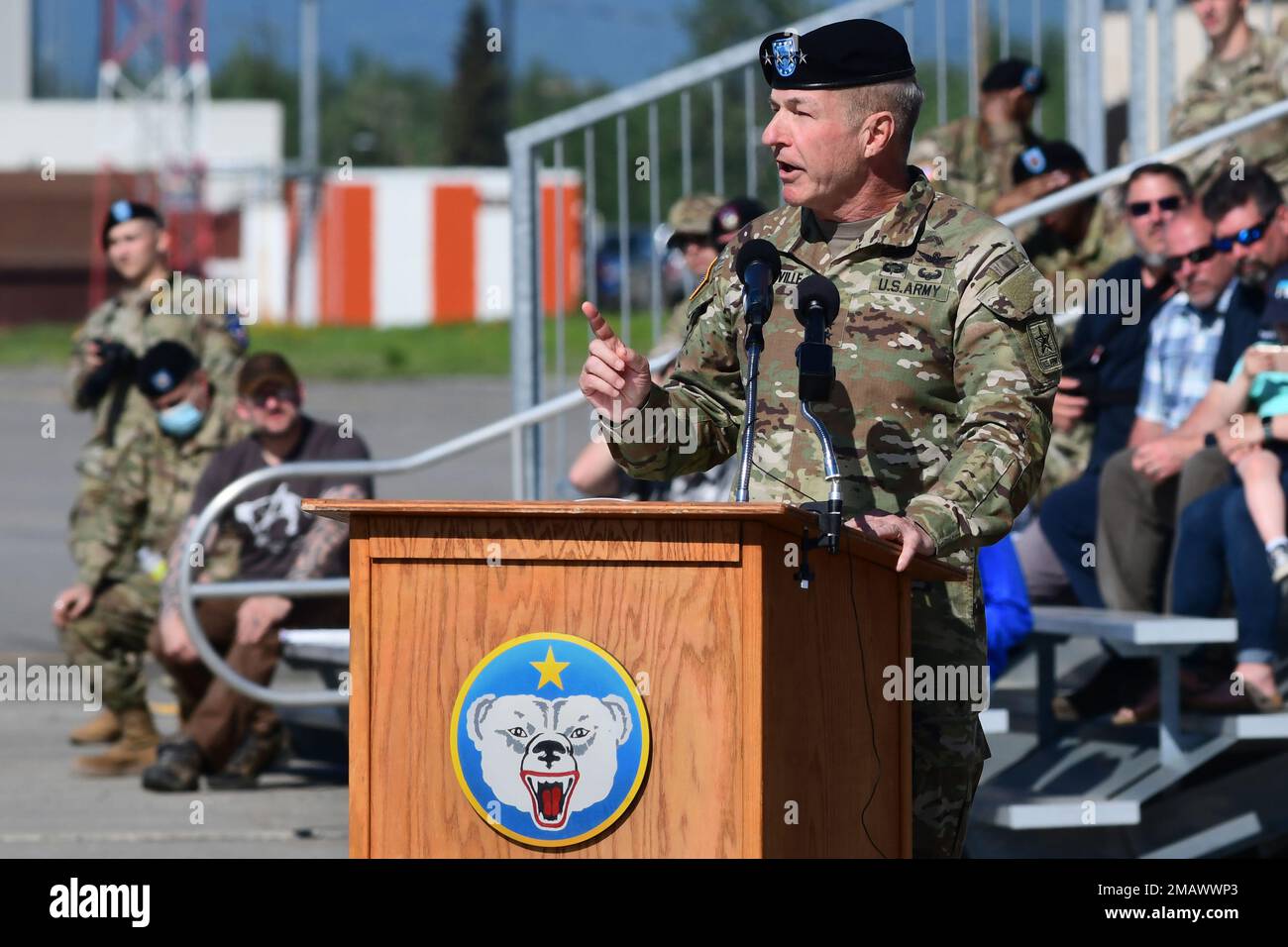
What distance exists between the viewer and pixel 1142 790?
5695 mm

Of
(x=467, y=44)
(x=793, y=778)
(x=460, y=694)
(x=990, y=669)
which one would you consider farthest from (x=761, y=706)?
(x=467, y=44)

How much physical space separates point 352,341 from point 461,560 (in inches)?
1369

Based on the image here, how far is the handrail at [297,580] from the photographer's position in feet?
22.2

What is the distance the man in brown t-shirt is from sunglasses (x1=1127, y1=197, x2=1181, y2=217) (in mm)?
2763

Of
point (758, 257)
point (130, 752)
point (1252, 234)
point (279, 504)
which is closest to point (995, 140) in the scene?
point (1252, 234)

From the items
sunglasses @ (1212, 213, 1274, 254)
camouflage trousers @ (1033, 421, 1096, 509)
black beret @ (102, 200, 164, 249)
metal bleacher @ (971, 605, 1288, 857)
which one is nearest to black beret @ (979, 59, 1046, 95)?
camouflage trousers @ (1033, 421, 1096, 509)

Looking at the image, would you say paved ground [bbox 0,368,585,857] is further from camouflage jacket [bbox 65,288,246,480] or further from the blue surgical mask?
the blue surgical mask

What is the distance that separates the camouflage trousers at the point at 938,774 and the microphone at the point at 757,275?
0.73m

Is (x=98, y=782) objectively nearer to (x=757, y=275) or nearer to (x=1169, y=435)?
(x=1169, y=435)

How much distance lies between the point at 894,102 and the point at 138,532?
214 inches

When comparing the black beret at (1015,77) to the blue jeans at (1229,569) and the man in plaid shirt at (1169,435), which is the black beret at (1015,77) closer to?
the man in plaid shirt at (1169,435)

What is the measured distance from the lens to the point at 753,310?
3.34 metres

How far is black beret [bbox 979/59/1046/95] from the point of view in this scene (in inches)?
304

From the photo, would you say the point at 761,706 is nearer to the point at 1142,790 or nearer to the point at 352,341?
the point at 1142,790
